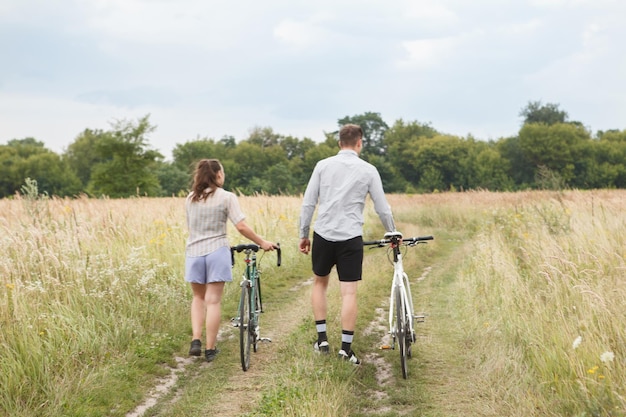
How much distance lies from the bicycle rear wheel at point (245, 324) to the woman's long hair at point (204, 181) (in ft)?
3.55

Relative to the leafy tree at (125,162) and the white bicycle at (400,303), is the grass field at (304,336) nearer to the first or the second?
the white bicycle at (400,303)

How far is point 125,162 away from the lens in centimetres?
5428

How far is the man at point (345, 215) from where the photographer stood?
20.5 feet

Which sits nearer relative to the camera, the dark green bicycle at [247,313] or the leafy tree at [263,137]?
the dark green bicycle at [247,313]

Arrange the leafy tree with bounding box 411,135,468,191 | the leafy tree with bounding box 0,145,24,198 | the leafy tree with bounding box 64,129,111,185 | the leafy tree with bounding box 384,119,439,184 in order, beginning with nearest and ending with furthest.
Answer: the leafy tree with bounding box 0,145,24,198, the leafy tree with bounding box 411,135,468,191, the leafy tree with bounding box 384,119,439,184, the leafy tree with bounding box 64,129,111,185

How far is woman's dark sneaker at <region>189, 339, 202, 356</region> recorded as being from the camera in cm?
690

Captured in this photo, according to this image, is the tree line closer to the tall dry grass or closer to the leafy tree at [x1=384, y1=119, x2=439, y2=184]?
the leafy tree at [x1=384, y1=119, x2=439, y2=184]

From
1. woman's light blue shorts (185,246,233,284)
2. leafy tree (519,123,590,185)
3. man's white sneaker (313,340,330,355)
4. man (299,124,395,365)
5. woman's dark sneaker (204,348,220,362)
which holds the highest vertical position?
leafy tree (519,123,590,185)

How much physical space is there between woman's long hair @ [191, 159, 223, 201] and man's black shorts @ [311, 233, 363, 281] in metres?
1.30

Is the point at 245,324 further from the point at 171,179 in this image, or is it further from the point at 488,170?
the point at 488,170

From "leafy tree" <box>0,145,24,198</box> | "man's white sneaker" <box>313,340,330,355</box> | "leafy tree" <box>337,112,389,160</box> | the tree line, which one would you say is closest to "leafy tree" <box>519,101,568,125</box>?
the tree line

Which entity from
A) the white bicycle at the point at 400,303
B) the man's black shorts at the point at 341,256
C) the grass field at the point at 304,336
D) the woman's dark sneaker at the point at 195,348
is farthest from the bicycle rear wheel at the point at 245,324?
the white bicycle at the point at 400,303

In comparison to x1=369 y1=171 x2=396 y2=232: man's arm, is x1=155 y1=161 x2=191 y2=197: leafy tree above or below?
above

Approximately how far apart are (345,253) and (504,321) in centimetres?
227
